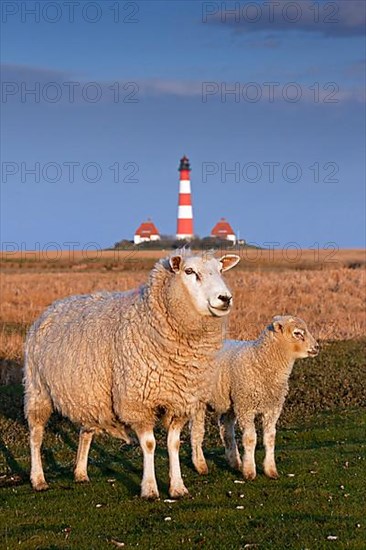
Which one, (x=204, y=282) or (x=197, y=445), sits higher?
(x=204, y=282)

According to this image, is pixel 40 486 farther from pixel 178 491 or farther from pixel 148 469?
pixel 178 491

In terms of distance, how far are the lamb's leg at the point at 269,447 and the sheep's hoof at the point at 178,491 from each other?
1.67 metres

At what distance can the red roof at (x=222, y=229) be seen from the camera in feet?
370

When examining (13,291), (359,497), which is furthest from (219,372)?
(13,291)

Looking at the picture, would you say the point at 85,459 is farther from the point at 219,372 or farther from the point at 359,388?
the point at 359,388

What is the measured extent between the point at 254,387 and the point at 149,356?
2289mm

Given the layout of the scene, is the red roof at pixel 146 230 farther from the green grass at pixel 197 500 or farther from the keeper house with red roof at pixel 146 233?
the green grass at pixel 197 500

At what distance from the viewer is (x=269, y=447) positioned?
11711mm

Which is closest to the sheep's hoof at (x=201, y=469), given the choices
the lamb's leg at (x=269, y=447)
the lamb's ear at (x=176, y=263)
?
the lamb's leg at (x=269, y=447)

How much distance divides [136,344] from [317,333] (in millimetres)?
19763

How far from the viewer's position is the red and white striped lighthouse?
316 ft

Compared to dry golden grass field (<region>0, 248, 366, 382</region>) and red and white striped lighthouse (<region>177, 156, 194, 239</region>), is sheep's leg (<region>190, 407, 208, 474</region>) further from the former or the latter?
red and white striped lighthouse (<region>177, 156, 194, 239</region>)

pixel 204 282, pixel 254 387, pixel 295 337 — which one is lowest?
pixel 254 387

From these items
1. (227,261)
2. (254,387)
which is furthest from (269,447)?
(227,261)
